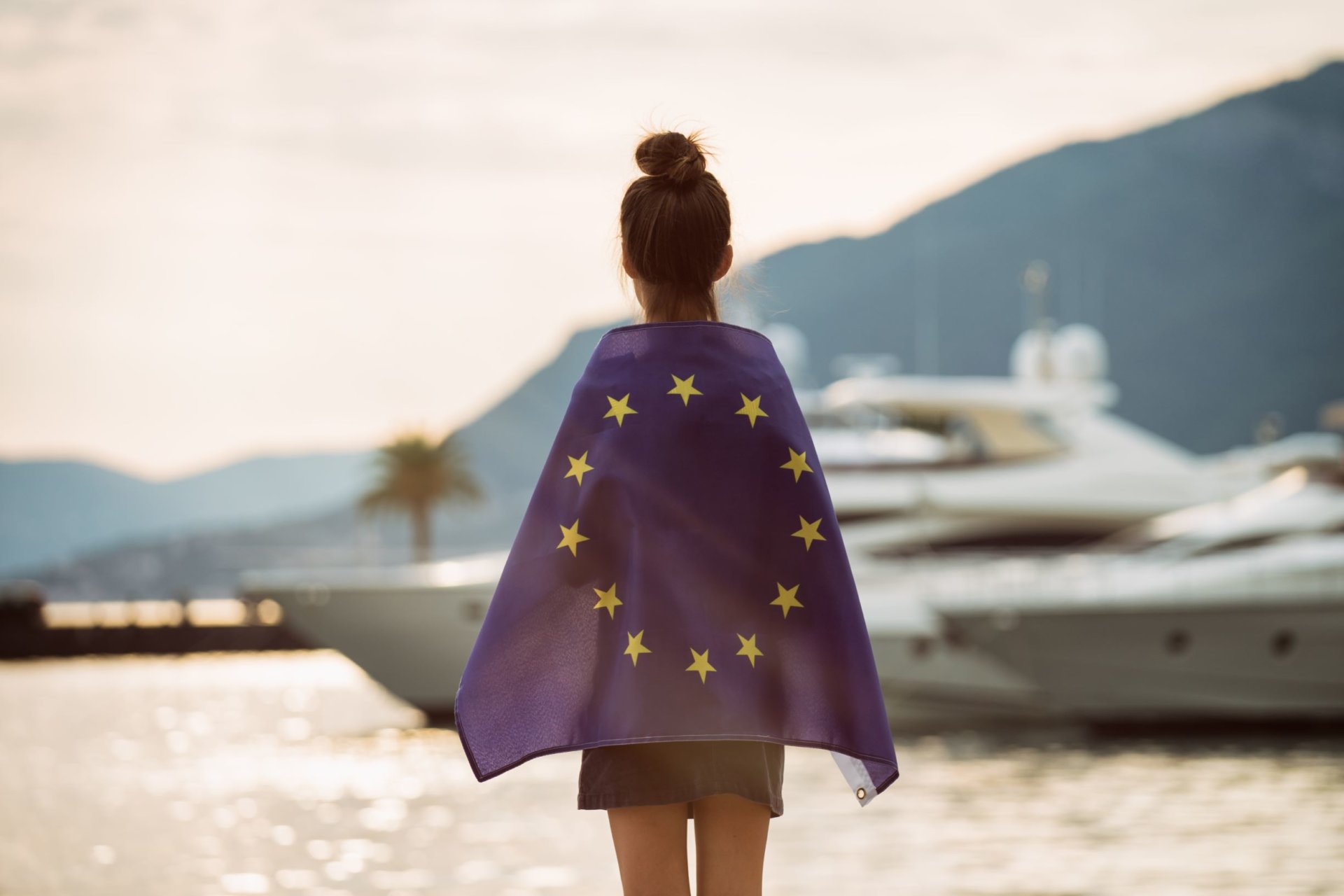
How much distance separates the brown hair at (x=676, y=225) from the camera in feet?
10.0

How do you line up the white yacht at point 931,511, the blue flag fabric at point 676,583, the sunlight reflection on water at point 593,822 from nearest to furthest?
1. the blue flag fabric at point 676,583
2. the sunlight reflection on water at point 593,822
3. the white yacht at point 931,511

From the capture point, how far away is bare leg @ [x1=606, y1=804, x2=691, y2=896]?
3010mm

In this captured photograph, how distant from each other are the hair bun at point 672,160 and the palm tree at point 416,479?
6492cm

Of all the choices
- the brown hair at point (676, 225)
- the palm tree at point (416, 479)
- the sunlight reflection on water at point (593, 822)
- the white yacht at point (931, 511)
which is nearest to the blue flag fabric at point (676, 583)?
the brown hair at point (676, 225)

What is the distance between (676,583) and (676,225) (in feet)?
1.89

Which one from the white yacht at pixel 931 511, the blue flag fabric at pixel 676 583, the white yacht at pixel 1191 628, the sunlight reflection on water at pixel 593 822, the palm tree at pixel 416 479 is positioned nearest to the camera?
the blue flag fabric at pixel 676 583

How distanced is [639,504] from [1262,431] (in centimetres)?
4672

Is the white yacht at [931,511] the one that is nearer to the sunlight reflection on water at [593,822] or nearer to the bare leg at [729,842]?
the sunlight reflection on water at [593,822]

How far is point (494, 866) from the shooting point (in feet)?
49.9

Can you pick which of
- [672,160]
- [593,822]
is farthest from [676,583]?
[593,822]

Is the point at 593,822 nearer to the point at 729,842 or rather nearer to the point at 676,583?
the point at 729,842

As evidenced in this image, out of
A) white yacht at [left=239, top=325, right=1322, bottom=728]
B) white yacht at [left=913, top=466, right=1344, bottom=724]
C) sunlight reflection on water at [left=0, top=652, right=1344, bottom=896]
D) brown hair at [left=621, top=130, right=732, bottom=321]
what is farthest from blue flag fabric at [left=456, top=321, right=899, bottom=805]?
white yacht at [left=239, top=325, right=1322, bottom=728]

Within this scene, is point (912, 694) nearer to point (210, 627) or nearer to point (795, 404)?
point (795, 404)

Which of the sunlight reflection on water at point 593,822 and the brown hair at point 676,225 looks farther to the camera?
the sunlight reflection on water at point 593,822
